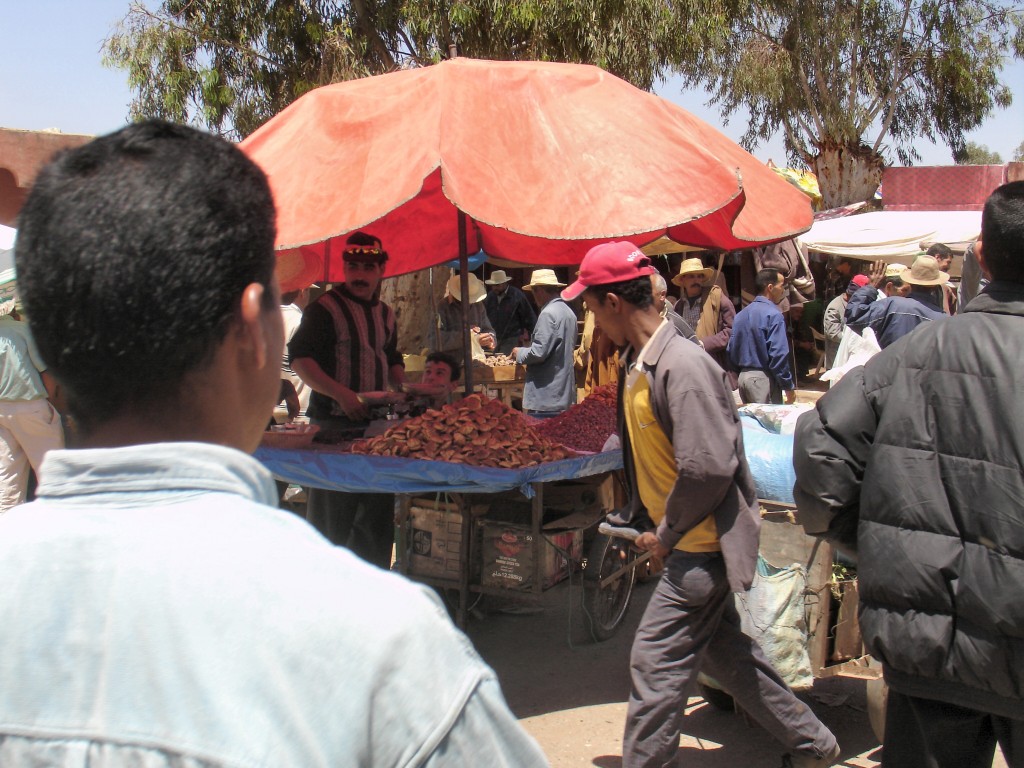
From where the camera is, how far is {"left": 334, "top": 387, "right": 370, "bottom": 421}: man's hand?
16.7ft

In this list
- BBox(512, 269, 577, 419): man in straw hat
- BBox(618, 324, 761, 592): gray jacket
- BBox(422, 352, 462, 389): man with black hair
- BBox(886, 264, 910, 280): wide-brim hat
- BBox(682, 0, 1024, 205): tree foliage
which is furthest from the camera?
BBox(682, 0, 1024, 205): tree foliage

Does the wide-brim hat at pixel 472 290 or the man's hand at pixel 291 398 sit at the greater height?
the wide-brim hat at pixel 472 290

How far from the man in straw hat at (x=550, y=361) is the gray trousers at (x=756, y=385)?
1422mm

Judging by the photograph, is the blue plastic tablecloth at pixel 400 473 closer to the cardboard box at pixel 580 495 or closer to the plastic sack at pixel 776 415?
the cardboard box at pixel 580 495

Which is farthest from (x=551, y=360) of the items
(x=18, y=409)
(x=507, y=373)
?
(x=18, y=409)

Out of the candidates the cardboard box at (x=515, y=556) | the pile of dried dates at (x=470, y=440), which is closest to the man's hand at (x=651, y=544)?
the pile of dried dates at (x=470, y=440)

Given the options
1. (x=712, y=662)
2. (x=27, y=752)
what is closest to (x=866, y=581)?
(x=712, y=662)

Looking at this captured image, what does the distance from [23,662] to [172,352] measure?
281mm

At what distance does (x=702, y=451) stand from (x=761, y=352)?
196 inches

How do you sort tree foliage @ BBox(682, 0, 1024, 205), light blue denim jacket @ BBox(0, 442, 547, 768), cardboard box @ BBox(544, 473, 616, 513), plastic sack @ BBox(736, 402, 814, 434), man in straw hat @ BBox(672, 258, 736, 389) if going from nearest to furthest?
light blue denim jacket @ BBox(0, 442, 547, 768) → plastic sack @ BBox(736, 402, 814, 434) → cardboard box @ BBox(544, 473, 616, 513) → man in straw hat @ BBox(672, 258, 736, 389) → tree foliage @ BBox(682, 0, 1024, 205)

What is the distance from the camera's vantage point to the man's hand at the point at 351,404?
508 cm

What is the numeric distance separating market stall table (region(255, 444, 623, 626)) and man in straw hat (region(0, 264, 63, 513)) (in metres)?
2.15

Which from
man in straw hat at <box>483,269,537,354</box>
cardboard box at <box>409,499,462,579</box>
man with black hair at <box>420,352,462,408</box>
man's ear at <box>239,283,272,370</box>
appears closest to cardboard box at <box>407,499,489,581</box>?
cardboard box at <box>409,499,462,579</box>

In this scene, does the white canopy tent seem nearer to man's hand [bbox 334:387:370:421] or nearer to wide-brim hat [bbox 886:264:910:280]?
wide-brim hat [bbox 886:264:910:280]
